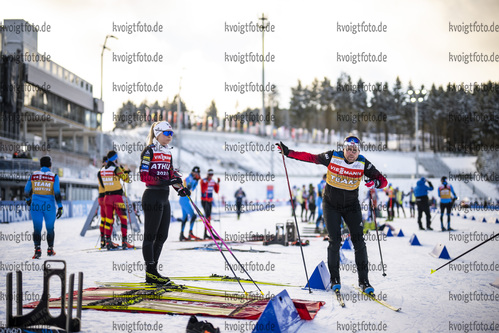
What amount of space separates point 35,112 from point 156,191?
38.0 m

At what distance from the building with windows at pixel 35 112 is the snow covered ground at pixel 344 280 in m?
17.9

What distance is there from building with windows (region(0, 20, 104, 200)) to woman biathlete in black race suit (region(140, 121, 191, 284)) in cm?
2073

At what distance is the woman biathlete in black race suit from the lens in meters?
5.76

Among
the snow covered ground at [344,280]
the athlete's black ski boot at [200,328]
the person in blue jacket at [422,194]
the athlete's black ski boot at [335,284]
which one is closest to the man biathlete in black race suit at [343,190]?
the athlete's black ski boot at [335,284]

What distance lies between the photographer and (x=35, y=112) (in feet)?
128

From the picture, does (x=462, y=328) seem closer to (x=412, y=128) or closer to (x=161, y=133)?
(x=161, y=133)

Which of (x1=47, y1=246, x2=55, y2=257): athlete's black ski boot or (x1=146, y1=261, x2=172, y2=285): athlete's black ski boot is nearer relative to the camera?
(x1=146, y1=261, x2=172, y2=285): athlete's black ski boot

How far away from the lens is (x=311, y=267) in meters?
7.59

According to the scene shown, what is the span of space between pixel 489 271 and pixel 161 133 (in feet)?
19.3

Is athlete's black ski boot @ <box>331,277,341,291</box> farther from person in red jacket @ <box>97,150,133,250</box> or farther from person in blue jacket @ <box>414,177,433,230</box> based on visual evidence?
person in blue jacket @ <box>414,177,433,230</box>

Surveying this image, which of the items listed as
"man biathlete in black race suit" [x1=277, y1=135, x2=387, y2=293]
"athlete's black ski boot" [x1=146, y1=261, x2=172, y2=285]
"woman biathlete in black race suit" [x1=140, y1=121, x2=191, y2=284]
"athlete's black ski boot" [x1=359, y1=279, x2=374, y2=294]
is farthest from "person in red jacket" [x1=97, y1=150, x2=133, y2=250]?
"athlete's black ski boot" [x1=359, y1=279, x2=374, y2=294]

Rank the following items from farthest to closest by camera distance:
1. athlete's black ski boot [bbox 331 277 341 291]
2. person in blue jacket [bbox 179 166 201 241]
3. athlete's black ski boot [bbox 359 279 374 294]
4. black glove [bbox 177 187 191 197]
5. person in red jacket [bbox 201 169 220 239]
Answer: person in red jacket [bbox 201 169 220 239] < person in blue jacket [bbox 179 166 201 241] < black glove [bbox 177 187 191 197] < athlete's black ski boot [bbox 331 277 341 291] < athlete's black ski boot [bbox 359 279 374 294]

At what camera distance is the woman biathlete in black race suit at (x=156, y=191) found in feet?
18.9

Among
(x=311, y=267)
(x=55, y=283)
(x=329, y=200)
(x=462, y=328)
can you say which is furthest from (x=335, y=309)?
(x=55, y=283)
